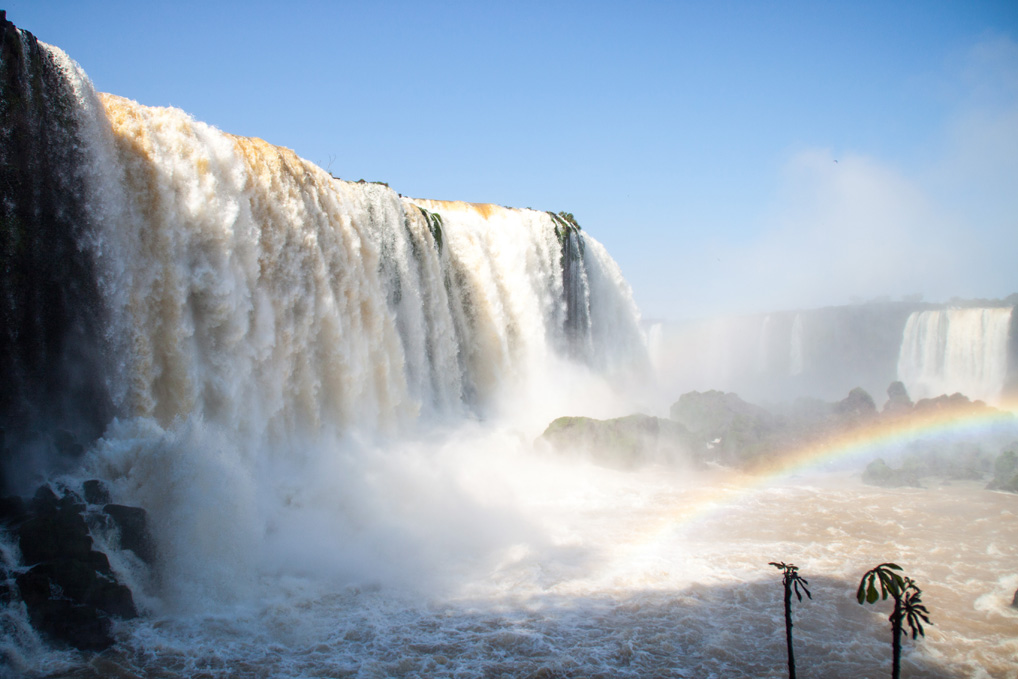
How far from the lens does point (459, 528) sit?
11234 millimetres

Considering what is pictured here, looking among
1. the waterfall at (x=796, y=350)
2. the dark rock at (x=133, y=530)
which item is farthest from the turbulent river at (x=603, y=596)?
the waterfall at (x=796, y=350)

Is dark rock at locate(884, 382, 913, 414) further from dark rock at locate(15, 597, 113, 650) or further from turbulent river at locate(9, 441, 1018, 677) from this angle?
dark rock at locate(15, 597, 113, 650)

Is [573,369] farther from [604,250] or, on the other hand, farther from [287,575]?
[287,575]

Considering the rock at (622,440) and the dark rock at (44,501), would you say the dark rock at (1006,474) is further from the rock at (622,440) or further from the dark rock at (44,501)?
the dark rock at (44,501)

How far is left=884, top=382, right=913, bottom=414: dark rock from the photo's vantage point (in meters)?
19.4

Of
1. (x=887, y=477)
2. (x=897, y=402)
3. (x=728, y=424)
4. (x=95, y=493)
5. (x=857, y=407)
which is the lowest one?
(x=887, y=477)

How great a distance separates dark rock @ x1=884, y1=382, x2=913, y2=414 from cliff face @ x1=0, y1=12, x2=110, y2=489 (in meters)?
19.9

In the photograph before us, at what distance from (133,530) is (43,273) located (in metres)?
3.54

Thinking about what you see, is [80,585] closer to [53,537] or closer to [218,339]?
[53,537]

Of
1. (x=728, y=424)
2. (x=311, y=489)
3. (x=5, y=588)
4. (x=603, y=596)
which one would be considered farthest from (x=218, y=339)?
(x=728, y=424)

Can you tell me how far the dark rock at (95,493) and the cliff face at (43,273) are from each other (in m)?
0.89

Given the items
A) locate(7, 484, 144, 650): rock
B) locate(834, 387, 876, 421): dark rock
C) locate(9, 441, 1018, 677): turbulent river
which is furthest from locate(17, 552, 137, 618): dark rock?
locate(834, 387, 876, 421): dark rock

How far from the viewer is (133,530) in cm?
800

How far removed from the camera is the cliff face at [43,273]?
26.3 ft
